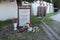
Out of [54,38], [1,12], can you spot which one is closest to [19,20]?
[54,38]

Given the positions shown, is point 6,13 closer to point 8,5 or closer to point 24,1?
point 8,5

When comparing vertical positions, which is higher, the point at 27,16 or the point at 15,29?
the point at 27,16

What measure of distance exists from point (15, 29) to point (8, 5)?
5.19 meters

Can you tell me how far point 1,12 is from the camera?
44.3 ft

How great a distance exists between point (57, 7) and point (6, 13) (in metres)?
16.0

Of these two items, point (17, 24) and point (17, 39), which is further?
point (17, 24)

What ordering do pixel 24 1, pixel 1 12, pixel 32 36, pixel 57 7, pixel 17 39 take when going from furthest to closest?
1. pixel 57 7
2. pixel 24 1
3. pixel 1 12
4. pixel 32 36
5. pixel 17 39

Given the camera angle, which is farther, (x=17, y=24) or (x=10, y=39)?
A: (x=17, y=24)

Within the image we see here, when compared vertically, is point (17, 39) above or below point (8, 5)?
below

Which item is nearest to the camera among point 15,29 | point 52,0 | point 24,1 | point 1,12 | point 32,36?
point 32,36

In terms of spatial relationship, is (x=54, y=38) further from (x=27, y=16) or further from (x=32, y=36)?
(x=27, y=16)

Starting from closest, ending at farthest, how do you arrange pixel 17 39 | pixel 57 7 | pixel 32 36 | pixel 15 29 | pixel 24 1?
pixel 17 39, pixel 32 36, pixel 15 29, pixel 24 1, pixel 57 7

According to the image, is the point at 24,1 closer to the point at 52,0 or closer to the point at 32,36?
the point at 52,0

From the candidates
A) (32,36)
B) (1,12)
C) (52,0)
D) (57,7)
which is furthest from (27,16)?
(57,7)
